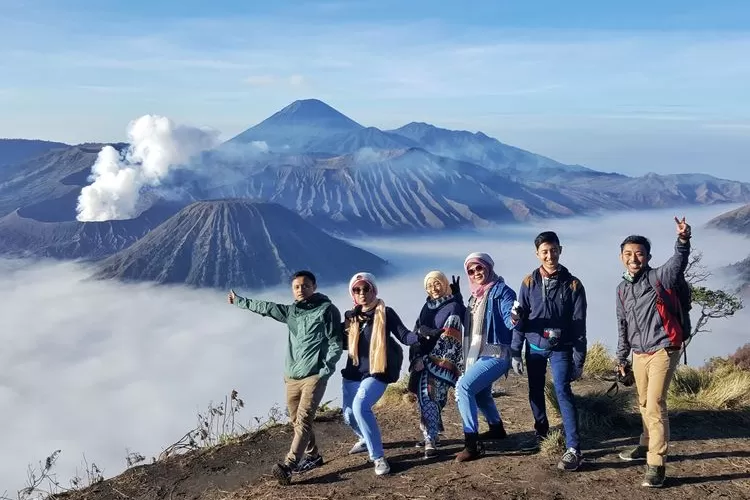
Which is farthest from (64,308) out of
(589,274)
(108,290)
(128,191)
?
(589,274)

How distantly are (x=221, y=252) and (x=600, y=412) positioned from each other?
13000 centimetres

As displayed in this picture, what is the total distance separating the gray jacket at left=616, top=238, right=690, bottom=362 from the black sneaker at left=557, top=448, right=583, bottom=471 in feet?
2.58

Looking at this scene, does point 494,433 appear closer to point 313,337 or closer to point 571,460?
point 571,460

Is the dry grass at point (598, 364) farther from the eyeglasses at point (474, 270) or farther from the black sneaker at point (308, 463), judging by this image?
the black sneaker at point (308, 463)

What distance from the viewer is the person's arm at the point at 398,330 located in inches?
209

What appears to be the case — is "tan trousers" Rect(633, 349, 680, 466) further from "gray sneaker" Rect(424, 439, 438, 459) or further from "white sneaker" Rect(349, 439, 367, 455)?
"white sneaker" Rect(349, 439, 367, 455)

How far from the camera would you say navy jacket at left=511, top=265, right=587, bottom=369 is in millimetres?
5117

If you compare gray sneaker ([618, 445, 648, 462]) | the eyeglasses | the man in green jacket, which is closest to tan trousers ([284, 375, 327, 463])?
the man in green jacket

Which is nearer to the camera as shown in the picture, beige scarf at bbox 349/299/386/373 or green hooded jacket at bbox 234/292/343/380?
beige scarf at bbox 349/299/386/373

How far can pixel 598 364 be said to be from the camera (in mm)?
9266

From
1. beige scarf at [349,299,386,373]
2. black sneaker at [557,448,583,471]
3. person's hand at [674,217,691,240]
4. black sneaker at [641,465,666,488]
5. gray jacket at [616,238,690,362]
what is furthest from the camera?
beige scarf at [349,299,386,373]

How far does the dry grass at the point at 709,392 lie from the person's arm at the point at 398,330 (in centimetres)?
316

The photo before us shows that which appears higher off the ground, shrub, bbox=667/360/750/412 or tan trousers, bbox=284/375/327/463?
tan trousers, bbox=284/375/327/463

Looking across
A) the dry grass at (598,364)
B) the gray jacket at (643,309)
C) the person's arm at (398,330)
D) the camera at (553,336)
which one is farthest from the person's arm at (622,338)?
the dry grass at (598,364)
